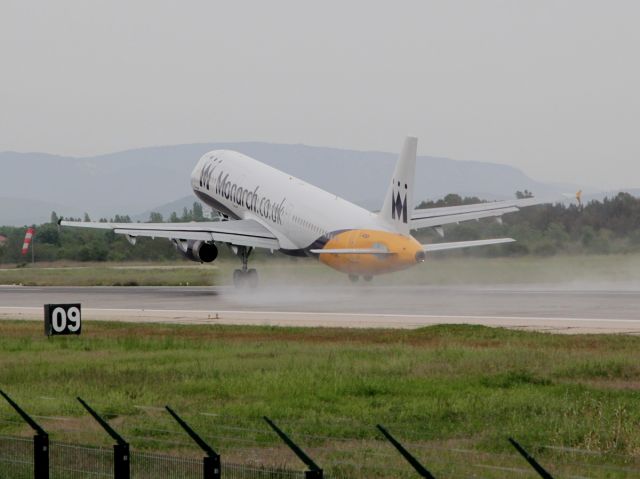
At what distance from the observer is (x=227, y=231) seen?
70938mm

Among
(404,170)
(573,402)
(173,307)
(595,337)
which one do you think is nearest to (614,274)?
(404,170)

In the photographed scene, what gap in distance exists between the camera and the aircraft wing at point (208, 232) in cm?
6994

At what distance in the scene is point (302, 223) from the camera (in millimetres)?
66938

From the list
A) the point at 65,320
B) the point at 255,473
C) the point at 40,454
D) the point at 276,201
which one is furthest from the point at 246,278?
the point at 40,454

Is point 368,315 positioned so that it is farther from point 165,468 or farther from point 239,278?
point 165,468

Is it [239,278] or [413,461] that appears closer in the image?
[413,461]

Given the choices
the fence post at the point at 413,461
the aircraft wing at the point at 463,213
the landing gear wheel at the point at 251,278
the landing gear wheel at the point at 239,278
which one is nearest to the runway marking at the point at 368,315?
the landing gear wheel at the point at 239,278

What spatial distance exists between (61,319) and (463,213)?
37253 mm

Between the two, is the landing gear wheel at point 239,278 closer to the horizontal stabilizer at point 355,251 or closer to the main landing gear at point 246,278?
the main landing gear at point 246,278

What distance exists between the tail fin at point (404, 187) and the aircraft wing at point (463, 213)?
42.2ft

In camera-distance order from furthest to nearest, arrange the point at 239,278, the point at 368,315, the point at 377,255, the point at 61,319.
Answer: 1. the point at 239,278
2. the point at 377,255
3. the point at 368,315
4. the point at 61,319

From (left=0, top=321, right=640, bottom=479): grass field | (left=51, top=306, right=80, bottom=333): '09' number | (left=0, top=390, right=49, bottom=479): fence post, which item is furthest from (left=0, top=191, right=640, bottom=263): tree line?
(left=0, top=390, right=49, bottom=479): fence post

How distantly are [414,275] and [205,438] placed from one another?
54218 millimetres

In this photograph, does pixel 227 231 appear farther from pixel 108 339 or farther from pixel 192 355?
pixel 192 355
